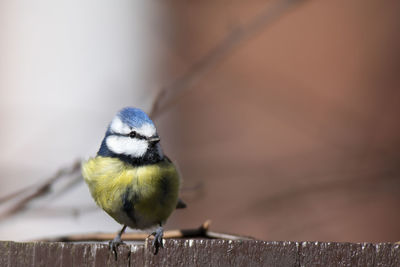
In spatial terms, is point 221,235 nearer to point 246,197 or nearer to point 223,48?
point 223,48

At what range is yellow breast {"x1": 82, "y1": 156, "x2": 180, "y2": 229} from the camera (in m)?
2.47

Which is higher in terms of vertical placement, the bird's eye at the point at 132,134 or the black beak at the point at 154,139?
the bird's eye at the point at 132,134

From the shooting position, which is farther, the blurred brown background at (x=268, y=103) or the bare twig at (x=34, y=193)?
the blurred brown background at (x=268, y=103)

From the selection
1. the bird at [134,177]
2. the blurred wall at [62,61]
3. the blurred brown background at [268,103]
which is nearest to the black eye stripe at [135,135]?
the bird at [134,177]

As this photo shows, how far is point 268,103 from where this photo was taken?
15.4 ft

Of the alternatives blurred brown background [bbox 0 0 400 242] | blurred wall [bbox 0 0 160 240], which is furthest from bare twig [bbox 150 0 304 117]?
blurred wall [bbox 0 0 160 240]

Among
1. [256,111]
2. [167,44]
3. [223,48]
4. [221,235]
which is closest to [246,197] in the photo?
[256,111]

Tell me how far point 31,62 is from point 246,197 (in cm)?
197

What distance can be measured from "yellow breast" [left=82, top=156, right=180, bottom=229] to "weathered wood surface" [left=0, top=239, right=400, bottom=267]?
0.64m

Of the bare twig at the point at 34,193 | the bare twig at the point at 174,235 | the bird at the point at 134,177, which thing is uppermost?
the bird at the point at 134,177

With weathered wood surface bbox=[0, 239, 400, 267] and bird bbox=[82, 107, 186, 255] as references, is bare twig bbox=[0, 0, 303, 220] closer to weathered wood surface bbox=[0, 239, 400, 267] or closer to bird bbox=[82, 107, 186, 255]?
bird bbox=[82, 107, 186, 255]

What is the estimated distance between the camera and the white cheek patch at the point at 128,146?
2.58 metres

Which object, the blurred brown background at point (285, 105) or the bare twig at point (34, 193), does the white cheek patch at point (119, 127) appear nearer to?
the bare twig at point (34, 193)

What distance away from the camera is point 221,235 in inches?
92.9
